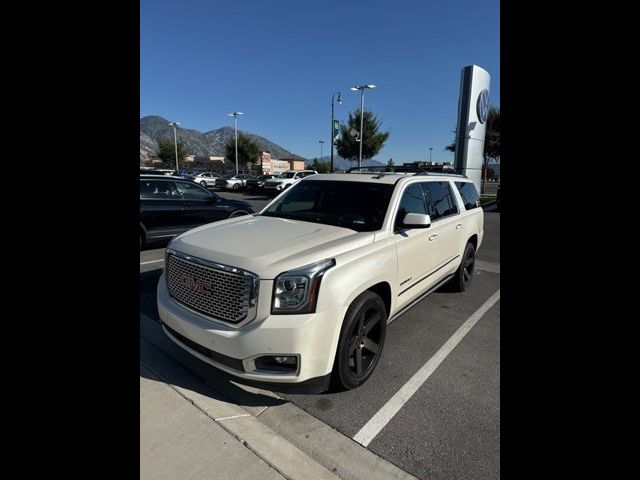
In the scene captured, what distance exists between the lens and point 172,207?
25.4ft

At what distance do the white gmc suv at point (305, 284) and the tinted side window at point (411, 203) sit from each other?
0.04 feet

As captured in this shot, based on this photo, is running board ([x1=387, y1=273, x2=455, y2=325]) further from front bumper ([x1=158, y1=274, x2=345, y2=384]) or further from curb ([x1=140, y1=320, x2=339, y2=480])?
curb ([x1=140, y1=320, x2=339, y2=480])

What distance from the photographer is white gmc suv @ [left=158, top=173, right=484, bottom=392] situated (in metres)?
2.57

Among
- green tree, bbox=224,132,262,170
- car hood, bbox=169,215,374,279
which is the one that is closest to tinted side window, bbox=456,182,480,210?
car hood, bbox=169,215,374,279

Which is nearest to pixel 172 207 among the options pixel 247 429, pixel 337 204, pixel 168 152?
pixel 337 204

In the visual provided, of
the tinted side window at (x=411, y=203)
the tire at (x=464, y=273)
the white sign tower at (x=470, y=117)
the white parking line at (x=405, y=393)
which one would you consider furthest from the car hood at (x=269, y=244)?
the white sign tower at (x=470, y=117)

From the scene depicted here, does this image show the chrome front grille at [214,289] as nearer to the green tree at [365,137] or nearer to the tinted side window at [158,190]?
the tinted side window at [158,190]

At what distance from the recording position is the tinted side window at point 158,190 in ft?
24.9

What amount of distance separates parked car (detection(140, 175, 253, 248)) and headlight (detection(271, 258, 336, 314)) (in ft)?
18.2

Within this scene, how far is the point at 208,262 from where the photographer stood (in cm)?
284
